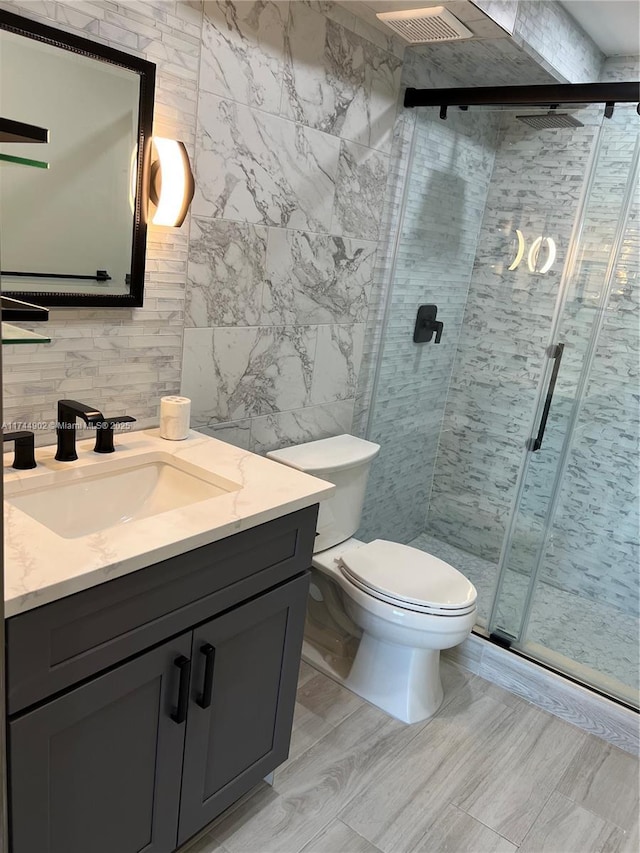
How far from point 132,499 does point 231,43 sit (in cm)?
126

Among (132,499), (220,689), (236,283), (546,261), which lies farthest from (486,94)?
(220,689)

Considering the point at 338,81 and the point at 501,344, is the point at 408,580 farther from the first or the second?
the point at 338,81

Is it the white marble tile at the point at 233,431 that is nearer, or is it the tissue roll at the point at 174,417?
the tissue roll at the point at 174,417

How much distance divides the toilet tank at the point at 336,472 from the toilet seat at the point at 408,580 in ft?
0.33

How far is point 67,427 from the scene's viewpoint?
5.02 ft

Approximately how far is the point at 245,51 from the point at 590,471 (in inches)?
88.2

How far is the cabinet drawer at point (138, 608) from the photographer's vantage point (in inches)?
42.0

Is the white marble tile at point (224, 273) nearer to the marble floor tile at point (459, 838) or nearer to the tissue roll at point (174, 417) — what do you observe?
the tissue roll at point (174, 417)

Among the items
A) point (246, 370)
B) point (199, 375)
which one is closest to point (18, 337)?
point (199, 375)

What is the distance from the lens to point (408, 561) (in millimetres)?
2344

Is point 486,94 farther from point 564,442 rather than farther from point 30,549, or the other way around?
A: point 30,549

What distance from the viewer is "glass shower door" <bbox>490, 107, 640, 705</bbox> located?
97.7 inches

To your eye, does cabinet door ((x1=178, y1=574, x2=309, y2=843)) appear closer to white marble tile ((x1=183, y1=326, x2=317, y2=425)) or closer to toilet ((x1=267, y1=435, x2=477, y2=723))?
toilet ((x1=267, y1=435, x2=477, y2=723))

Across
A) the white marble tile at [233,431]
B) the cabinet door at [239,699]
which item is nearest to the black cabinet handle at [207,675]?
the cabinet door at [239,699]
